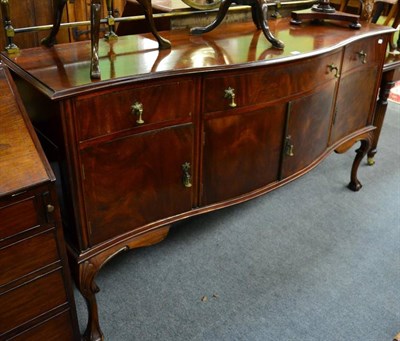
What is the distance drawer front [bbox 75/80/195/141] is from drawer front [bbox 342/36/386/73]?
0.74 m

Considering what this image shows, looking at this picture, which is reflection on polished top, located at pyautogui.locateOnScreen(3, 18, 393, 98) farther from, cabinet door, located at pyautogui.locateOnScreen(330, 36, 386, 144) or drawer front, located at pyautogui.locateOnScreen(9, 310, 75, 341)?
drawer front, located at pyautogui.locateOnScreen(9, 310, 75, 341)

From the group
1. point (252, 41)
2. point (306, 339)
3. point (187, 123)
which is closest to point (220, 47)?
point (252, 41)

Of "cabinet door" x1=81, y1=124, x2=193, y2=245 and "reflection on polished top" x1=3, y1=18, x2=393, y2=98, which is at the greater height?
"reflection on polished top" x1=3, y1=18, x2=393, y2=98

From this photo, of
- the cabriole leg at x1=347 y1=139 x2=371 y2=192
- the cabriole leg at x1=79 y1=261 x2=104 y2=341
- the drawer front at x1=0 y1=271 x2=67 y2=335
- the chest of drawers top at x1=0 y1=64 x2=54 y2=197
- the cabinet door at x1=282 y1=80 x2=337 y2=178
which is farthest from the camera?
the cabriole leg at x1=347 y1=139 x2=371 y2=192

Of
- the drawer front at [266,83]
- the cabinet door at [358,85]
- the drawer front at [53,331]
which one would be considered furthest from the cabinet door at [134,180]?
the cabinet door at [358,85]

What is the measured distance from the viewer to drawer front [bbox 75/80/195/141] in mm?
1029

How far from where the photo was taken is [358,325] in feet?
4.54

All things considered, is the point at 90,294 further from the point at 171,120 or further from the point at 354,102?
the point at 354,102

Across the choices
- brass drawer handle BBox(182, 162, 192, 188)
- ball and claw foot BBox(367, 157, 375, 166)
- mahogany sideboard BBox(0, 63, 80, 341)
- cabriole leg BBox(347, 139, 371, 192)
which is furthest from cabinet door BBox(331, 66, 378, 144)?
mahogany sideboard BBox(0, 63, 80, 341)

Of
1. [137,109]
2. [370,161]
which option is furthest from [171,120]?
[370,161]

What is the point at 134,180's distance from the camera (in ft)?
3.94

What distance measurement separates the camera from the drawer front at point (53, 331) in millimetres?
989

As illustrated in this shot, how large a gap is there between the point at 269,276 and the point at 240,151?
486 millimetres

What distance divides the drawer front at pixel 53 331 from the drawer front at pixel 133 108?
1.42 ft
